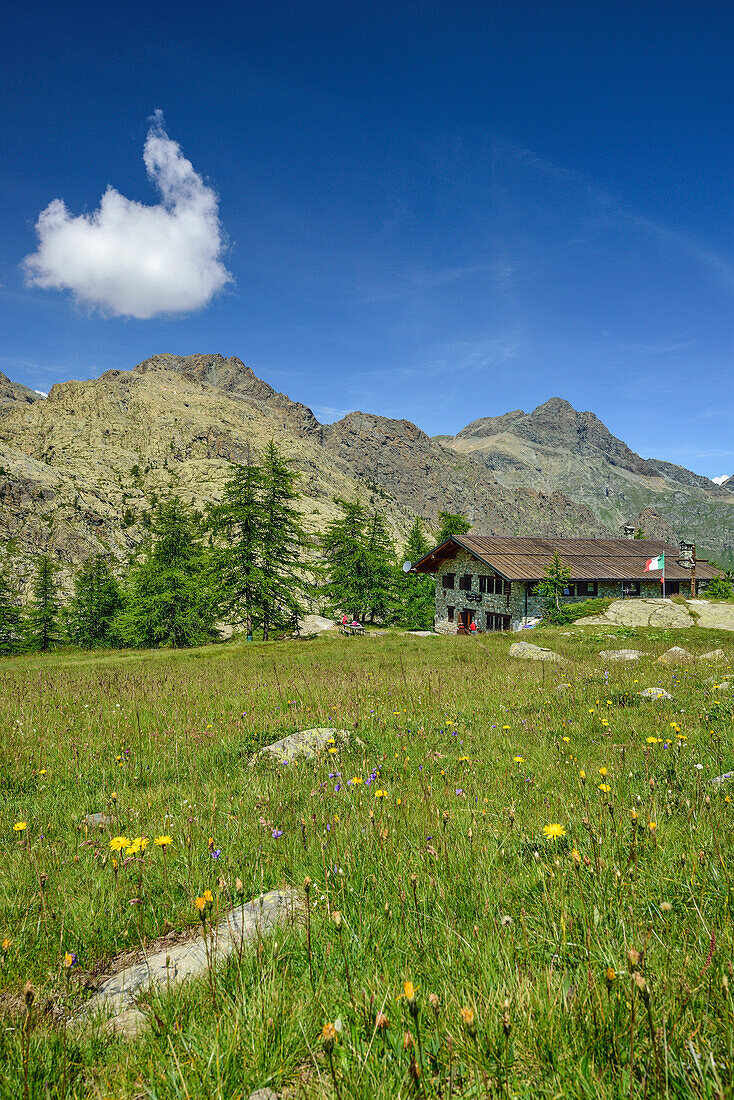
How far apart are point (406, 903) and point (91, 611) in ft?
193

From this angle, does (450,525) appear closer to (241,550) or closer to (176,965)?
(241,550)

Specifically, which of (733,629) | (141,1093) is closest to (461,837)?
(141,1093)

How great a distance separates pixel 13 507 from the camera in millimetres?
135750

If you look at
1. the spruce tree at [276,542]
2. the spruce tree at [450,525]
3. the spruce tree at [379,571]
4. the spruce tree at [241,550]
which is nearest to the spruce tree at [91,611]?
the spruce tree at [241,550]

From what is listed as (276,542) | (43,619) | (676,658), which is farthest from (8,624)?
(676,658)

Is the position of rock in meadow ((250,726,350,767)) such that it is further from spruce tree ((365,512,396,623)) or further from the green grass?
spruce tree ((365,512,396,623))

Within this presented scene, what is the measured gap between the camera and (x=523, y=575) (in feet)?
124

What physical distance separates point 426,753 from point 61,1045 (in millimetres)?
4472

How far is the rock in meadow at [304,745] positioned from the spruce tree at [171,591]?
→ 3534 centimetres

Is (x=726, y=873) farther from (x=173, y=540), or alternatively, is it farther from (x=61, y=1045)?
(x=173, y=540)

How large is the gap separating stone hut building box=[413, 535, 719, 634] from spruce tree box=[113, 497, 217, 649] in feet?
72.3

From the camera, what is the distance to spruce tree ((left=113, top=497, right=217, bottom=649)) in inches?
1628

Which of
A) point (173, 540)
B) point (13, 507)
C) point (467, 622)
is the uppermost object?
point (13, 507)

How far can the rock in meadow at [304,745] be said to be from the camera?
610 cm
